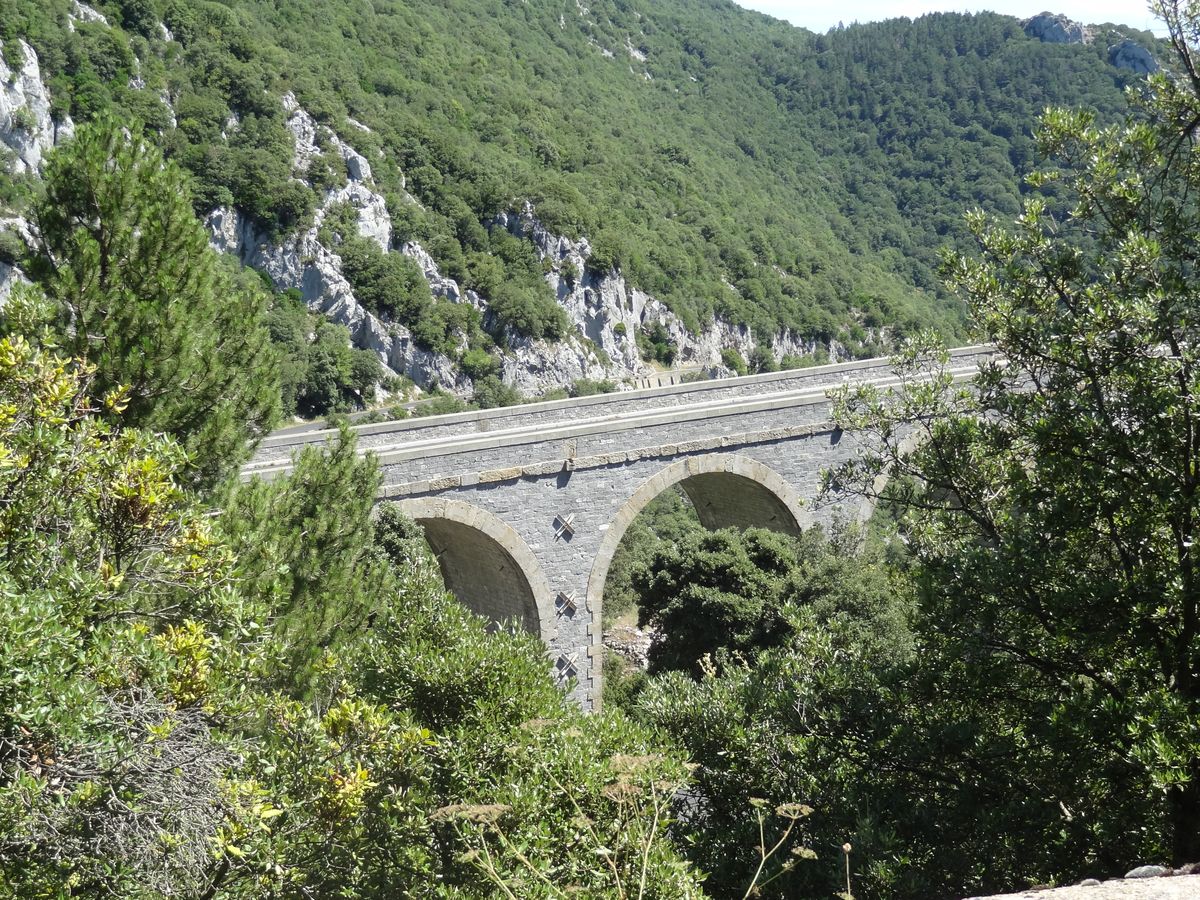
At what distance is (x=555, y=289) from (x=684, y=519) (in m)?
16.6

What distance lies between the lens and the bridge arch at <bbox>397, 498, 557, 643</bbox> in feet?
39.9

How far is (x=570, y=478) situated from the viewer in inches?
505

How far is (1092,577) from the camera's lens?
15.7 ft

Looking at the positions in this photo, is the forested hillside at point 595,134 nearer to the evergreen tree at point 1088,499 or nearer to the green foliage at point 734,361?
the green foliage at point 734,361

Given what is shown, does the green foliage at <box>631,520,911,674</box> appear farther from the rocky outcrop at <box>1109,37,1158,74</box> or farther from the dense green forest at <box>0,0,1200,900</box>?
the rocky outcrop at <box>1109,37,1158,74</box>

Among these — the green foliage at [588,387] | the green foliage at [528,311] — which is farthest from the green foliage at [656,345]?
the green foliage at [528,311]

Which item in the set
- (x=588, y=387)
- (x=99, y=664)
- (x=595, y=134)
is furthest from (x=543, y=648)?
(x=595, y=134)

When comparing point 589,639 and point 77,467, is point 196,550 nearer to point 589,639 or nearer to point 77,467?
point 77,467

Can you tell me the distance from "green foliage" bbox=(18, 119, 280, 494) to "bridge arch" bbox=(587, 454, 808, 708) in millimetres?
7178

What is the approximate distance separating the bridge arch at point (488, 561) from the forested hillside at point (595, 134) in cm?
1750

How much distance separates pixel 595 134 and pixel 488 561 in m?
35.8

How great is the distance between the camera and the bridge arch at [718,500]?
42.8 ft

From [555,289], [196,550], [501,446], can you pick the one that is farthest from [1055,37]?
[196,550]

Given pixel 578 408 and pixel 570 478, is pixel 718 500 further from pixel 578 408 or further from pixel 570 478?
pixel 570 478
